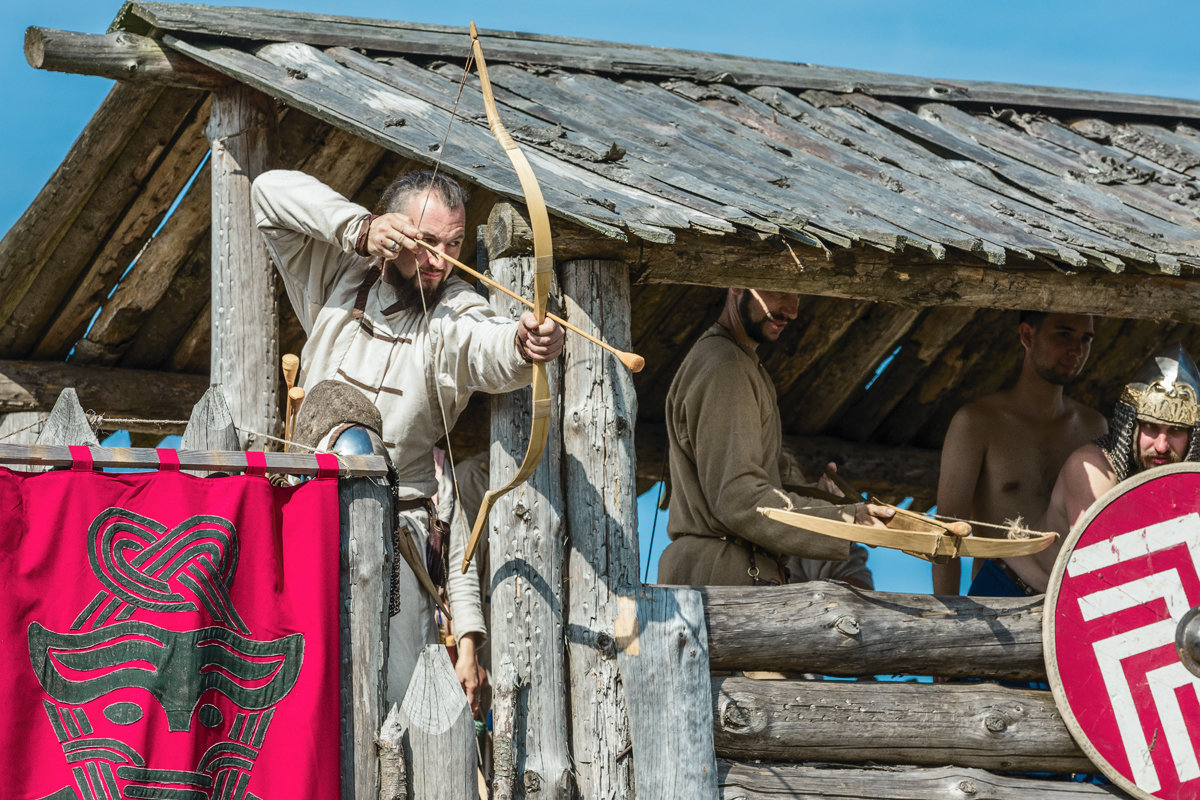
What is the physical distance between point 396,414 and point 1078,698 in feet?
7.94

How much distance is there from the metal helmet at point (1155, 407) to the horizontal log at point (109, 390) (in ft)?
13.0

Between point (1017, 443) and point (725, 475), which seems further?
point (1017, 443)

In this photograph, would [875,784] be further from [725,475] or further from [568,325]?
[568,325]

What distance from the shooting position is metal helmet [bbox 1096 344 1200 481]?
5.86 metres

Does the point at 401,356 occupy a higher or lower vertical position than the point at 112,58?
lower

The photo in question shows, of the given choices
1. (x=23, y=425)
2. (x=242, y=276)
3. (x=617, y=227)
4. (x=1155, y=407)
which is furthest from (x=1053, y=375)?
(x=23, y=425)

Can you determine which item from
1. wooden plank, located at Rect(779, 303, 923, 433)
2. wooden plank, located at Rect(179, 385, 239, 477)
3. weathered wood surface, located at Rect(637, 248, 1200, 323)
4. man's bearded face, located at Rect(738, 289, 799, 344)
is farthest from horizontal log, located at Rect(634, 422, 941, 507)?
wooden plank, located at Rect(179, 385, 239, 477)

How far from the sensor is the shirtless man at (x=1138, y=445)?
5.81m

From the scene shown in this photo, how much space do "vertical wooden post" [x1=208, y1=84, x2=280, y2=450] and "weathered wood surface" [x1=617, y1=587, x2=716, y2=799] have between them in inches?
68.9

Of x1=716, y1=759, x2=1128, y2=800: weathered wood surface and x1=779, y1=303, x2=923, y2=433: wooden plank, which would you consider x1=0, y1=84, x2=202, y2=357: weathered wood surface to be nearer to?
x1=716, y1=759, x2=1128, y2=800: weathered wood surface

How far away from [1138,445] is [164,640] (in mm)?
3564

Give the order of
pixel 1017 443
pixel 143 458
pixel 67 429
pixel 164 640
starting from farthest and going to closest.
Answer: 1. pixel 1017 443
2. pixel 67 429
3. pixel 143 458
4. pixel 164 640

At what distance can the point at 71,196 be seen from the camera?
22.0 ft

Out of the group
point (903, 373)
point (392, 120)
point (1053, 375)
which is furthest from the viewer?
point (903, 373)
